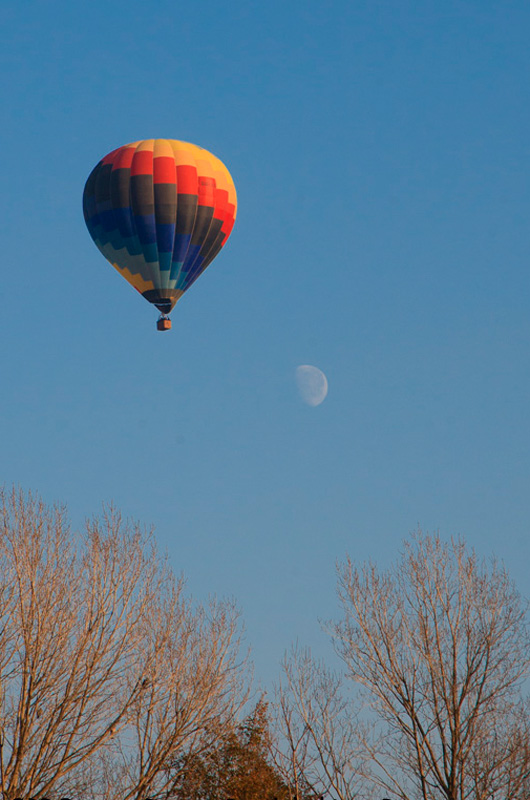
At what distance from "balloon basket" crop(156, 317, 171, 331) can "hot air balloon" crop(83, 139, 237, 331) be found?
37 millimetres

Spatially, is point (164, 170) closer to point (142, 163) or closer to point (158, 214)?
point (142, 163)

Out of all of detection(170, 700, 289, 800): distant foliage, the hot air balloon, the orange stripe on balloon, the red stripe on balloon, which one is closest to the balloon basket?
the hot air balloon

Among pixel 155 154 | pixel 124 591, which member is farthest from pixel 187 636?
pixel 155 154

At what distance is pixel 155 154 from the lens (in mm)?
39906

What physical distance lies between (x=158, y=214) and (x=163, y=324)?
408cm

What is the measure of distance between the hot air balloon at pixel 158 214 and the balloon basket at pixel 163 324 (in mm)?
37

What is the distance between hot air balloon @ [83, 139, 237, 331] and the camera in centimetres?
3906

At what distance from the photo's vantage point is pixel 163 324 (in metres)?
40.5

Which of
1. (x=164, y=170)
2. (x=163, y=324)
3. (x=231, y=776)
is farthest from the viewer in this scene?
(x=163, y=324)

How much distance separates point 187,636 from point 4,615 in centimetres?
779

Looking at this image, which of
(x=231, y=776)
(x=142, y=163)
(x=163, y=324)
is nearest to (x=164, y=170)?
(x=142, y=163)

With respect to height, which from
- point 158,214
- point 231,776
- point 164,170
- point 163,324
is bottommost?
point 231,776

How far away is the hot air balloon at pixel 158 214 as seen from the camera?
39062 mm

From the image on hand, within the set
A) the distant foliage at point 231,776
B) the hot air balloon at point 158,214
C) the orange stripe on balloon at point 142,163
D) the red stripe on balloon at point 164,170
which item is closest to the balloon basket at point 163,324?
the hot air balloon at point 158,214
